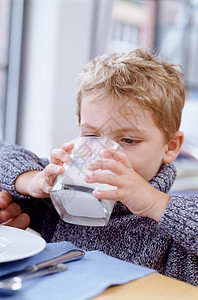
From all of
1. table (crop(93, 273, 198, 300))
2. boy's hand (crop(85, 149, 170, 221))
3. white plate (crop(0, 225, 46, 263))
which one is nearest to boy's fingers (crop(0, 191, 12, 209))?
white plate (crop(0, 225, 46, 263))

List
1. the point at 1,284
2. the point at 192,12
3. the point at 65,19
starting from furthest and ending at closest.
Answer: the point at 192,12 → the point at 65,19 → the point at 1,284

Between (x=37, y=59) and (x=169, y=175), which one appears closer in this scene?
(x=169, y=175)

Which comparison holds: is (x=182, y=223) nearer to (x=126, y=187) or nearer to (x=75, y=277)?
(x=126, y=187)

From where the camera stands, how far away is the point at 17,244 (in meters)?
0.69

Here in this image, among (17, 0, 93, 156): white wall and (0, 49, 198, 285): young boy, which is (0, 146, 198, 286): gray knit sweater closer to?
(0, 49, 198, 285): young boy

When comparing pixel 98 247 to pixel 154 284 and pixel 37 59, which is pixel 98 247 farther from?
pixel 37 59

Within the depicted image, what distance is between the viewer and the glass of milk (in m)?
0.69

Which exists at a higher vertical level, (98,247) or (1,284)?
(1,284)

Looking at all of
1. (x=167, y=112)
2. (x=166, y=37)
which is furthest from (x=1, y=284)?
(x=166, y=37)

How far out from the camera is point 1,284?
534 millimetres

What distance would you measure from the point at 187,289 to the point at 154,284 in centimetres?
4

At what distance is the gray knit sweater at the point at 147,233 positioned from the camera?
80 centimetres

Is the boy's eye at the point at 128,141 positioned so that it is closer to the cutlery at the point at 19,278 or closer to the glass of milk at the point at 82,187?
the glass of milk at the point at 82,187

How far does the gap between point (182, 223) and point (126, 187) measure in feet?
0.44
